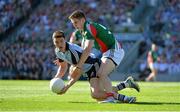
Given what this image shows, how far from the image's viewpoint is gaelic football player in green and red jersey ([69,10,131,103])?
48.1ft

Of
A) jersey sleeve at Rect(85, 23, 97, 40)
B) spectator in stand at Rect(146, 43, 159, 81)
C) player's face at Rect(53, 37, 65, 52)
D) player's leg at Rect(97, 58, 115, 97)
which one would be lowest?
spectator in stand at Rect(146, 43, 159, 81)

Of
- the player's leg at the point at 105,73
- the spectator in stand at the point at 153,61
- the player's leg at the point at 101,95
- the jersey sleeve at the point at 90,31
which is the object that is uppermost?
the jersey sleeve at the point at 90,31

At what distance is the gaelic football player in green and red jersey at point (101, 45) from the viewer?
1466 centimetres

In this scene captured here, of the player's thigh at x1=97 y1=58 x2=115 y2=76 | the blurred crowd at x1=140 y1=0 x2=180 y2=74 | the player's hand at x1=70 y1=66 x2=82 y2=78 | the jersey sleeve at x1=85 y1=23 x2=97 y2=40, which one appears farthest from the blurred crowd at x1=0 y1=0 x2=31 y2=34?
the player's hand at x1=70 y1=66 x2=82 y2=78

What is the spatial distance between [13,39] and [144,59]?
29.0 feet

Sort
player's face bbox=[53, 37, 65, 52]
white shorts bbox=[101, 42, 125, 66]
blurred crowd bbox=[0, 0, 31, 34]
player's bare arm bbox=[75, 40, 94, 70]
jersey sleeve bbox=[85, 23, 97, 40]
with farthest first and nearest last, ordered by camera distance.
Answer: blurred crowd bbox=[0, 0, 31, 34]
white shorts bbox=[101, 42, 125, 66]
player's face bbox=[53, 37, 65, 52]
jersey sleeve bbox=[85, 23, 97, 40]
player's bare arm bbox=[75, 40, 94, 70]

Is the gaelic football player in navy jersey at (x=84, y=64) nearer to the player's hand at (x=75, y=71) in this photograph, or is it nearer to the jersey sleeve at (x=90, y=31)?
the player's hand at (x=75, y=71)

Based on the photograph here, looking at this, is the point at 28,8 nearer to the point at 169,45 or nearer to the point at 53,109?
the point at 169,45

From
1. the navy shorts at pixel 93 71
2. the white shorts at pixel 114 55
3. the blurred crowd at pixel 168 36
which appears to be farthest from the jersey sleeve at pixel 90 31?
the blurred crowd at pixel 168 36

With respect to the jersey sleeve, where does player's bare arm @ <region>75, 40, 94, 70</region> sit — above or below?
below

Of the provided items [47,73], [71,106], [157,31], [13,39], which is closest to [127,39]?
[157,31]

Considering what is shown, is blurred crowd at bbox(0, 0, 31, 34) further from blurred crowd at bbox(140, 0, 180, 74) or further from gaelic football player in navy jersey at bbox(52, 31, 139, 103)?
gaelic football player in navy jersey at bbox(52, 31, 139, 103)

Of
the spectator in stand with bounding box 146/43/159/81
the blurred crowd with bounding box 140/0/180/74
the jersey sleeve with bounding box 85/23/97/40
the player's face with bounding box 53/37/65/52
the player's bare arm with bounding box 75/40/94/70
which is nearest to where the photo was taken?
the player's bare arm with bounding box 75/40/94/70

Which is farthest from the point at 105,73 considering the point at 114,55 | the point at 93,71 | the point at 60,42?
the point at 60,42
